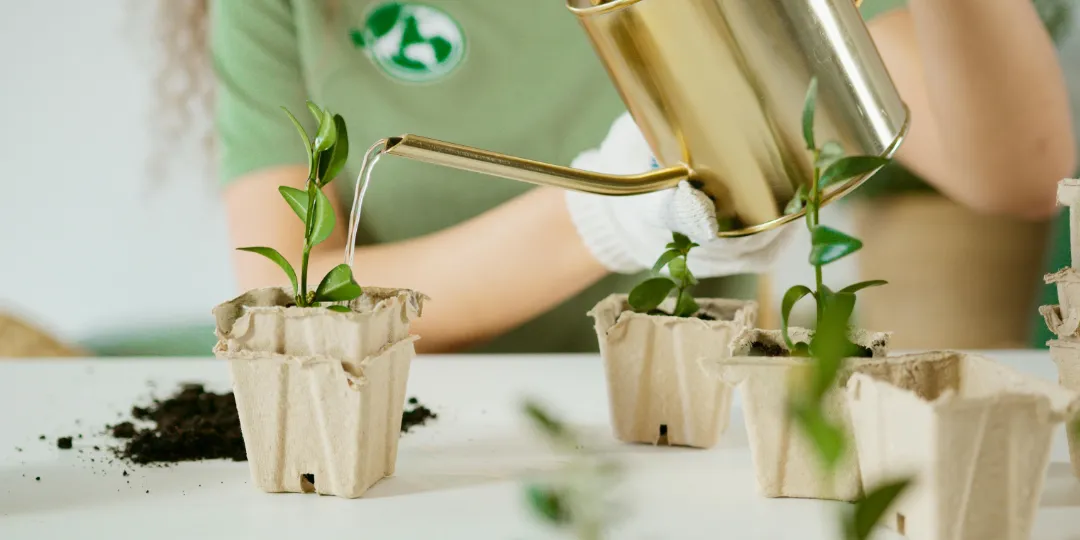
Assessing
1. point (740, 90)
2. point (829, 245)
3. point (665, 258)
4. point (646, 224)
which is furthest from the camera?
point (646, 224)

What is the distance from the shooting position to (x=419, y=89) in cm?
124

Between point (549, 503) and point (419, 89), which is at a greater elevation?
point (419, 89)

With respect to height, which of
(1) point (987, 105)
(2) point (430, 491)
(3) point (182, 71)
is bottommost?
(2) point (430, 491)

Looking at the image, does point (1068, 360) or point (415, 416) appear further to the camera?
point (415, 416)

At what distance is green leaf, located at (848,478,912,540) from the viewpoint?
0.16 m

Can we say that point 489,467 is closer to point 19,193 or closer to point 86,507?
point 86,507

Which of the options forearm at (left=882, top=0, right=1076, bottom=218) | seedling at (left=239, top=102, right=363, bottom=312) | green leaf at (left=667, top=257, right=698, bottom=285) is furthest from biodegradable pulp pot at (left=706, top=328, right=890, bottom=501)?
forearm at (left=882, top=0, right=1076, bottom=218)

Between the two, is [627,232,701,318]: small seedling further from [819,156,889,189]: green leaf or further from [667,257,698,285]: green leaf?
[819,156,889,189]: green leaf

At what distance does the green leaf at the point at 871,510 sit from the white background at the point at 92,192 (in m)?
1.12

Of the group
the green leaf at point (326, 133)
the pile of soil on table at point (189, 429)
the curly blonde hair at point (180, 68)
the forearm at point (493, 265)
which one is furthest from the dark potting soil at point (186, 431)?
the curly blonde hair at point (180, 68)

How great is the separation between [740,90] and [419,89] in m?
0.78

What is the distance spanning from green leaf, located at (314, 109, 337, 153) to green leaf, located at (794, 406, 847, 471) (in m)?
0.44

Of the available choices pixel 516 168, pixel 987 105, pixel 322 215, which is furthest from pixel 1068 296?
pixel 987 105

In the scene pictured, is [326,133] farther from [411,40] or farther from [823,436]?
[411,40]
